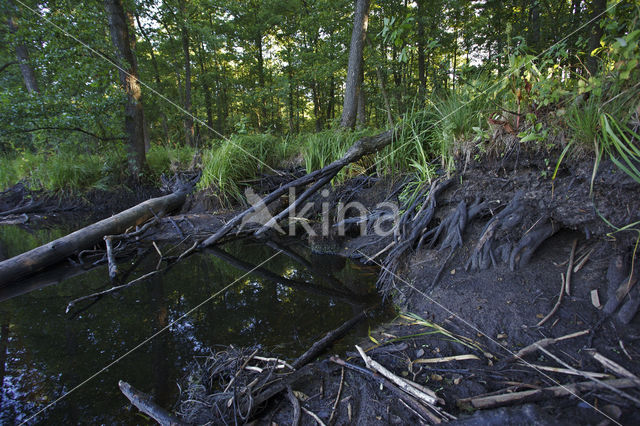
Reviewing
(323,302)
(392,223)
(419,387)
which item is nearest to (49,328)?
(323,302)

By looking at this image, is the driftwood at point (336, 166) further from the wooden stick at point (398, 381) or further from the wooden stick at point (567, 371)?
the wooden stick at point (567, 371)

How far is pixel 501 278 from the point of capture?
1.98 m

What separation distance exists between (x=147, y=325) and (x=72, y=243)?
7.77 ft

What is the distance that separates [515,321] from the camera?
1.67 metres

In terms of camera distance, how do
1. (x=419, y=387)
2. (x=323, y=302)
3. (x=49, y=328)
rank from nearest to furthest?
(x=419, y=387) → (x=49, y=328) → (x=323, y=302)

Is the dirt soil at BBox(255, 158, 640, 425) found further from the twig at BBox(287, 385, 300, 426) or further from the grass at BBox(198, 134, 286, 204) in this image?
the grass at BBox(198, 134, 286, 204)

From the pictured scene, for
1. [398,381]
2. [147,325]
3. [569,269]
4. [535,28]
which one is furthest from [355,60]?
[398,381]

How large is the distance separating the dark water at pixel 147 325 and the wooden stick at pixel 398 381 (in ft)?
1.07

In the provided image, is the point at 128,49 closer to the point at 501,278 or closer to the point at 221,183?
the point at 221,183

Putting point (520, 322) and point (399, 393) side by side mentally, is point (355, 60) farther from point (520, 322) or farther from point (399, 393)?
point (399, 393)

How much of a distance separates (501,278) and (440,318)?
525mm

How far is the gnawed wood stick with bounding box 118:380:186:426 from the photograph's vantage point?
125cm

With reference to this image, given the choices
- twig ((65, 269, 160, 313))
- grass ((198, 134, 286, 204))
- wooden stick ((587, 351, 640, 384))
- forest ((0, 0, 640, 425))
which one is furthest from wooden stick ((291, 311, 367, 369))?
grass ((198, 134, 286, 204))

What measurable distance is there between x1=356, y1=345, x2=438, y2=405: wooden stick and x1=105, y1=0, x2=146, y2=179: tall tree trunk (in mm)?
6861
